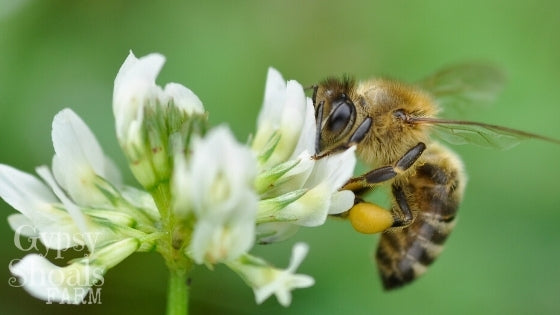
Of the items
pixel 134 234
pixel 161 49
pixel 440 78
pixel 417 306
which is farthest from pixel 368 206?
pixel 161 49

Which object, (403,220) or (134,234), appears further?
(403,220)

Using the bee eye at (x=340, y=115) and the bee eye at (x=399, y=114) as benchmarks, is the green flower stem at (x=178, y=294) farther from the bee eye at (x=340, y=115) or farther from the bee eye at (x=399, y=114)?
the bee eye at (x=399, y=114)

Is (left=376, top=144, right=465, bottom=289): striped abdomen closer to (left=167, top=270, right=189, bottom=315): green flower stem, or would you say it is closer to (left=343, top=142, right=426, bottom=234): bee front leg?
(left=343, top=142, right=426, bottom=234): bee front leg

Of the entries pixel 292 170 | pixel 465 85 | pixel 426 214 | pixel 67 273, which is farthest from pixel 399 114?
pixel 67 273

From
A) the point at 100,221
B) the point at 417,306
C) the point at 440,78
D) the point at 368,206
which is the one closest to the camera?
the point at 100,221

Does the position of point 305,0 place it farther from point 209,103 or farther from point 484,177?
point 484,177

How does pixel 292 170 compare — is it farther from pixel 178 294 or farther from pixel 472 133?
pixel 472 133
